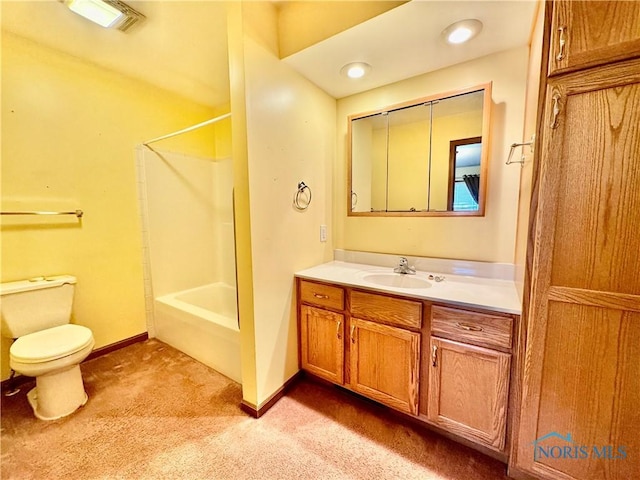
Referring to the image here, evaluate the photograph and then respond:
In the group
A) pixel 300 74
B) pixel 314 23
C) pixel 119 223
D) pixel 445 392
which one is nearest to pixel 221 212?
pixel 119 223

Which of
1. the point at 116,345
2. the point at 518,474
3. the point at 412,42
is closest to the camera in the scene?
the point at 518,474

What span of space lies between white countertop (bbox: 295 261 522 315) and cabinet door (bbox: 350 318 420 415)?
23 centimetres

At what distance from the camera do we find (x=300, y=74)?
1.81m

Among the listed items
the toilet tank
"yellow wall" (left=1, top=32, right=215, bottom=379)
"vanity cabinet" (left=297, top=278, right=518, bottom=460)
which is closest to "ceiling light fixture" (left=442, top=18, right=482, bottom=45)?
"vanity cabinet" (left=297, top=278, right=518, bottom=460)

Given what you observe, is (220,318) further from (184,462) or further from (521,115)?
(521,115)

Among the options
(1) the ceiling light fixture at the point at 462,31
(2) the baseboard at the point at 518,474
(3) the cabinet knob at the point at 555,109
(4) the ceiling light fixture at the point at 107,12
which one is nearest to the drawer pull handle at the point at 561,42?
(3) the cabinet knob at the point at 555,109

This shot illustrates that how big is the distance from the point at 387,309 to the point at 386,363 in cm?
33

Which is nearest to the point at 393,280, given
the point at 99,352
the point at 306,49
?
the point at 306,49

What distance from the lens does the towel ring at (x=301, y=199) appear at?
1.84 meters

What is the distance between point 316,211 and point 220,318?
1141 millimetres

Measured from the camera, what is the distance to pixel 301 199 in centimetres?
189

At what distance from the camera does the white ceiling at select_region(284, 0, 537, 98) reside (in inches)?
48.1

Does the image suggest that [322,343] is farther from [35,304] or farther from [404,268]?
[35,304]
